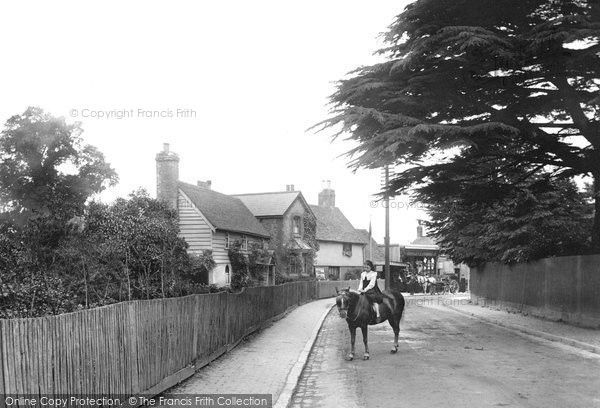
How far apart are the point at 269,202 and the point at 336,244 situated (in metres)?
14.4

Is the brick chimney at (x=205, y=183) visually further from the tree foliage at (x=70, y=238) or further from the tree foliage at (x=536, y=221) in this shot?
the tree foliage at (x=536, y=221)

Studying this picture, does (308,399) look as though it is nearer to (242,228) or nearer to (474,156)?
(474,156)

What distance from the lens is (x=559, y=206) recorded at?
74.1ft

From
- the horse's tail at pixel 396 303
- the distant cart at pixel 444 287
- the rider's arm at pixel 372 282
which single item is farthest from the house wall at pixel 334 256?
the rider's arm at pixel 372 282

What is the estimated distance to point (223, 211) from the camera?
127 ft

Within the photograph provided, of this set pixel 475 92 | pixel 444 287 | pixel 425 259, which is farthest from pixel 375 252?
pixel 475 92

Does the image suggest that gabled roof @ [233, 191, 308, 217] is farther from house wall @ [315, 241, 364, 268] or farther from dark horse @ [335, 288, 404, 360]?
dark horse @ [335, 288, 404, 360]

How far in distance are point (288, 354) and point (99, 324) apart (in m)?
6.60

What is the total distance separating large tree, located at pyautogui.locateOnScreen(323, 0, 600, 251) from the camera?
1415 cm

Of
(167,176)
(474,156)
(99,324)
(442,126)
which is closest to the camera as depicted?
(99,324)

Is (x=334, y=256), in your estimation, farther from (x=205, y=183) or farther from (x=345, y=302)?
(x=345, y=302)

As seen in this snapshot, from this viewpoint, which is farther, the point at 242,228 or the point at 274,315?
the point at 242,228

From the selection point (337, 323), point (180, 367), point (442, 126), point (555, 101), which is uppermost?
point (555, 101)

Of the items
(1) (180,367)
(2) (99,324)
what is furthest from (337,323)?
(2) (99,324)
